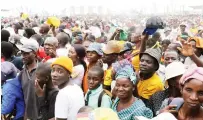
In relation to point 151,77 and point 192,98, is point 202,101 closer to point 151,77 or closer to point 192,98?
point 192,98

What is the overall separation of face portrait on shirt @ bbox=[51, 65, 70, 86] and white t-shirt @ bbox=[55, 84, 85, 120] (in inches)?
14.2

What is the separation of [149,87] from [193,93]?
4.38ft

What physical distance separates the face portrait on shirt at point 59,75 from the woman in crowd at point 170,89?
901 mm

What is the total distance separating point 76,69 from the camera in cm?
502

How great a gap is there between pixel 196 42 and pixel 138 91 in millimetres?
1532

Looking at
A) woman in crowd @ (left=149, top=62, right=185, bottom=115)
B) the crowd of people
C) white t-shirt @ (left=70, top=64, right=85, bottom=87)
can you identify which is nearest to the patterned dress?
the crowd of people

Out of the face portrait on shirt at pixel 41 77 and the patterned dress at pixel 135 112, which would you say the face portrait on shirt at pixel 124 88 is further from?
the face portrait on shirt at pixel 41 77

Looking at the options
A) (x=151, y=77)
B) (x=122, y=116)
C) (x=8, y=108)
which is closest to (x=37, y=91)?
(x=8, y=108)

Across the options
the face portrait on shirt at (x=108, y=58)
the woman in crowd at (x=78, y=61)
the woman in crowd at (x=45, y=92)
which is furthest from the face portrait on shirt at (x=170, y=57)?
the woman in crowd at (x=45, y=92)

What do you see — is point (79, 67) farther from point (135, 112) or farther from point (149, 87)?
point (135, 112)

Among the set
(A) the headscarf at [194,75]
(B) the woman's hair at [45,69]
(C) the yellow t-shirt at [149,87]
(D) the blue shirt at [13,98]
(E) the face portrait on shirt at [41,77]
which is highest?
(A) the headscarf at [194,75]

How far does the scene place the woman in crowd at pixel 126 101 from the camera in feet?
11.1

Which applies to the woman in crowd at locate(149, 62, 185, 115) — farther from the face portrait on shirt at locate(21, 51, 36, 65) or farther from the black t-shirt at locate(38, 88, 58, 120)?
the face portrait on shirt at locate(21, 51, 36, 65)

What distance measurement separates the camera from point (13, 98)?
4.15 meters
